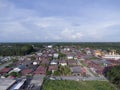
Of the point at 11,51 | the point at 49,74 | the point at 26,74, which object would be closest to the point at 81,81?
the point at 49,74

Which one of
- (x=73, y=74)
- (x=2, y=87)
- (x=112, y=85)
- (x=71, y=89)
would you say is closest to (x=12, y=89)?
(x=2, y=87)

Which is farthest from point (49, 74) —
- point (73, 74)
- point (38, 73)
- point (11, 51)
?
point (11, 51)

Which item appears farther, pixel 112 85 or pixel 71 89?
pixel 112 85

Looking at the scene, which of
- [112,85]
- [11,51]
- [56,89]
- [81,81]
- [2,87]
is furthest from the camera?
[11,51]

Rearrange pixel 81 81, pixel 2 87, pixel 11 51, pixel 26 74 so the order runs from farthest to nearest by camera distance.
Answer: pixel 11 51 < pixel 26 74 < pixel 81 81 < pixel 2 87

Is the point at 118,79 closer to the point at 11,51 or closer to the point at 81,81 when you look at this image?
the point at 81,81

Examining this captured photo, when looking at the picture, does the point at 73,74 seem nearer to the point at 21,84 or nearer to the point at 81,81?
the point at 81,81

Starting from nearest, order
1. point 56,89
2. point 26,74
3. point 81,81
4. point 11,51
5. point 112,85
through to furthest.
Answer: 1. point 56,89
2. point 112,85
3. point 81,81
4. point 26,74
5. point 11,51

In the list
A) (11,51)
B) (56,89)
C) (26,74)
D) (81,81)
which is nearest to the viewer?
(56,89)

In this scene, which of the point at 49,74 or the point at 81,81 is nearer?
the point at 81,81
